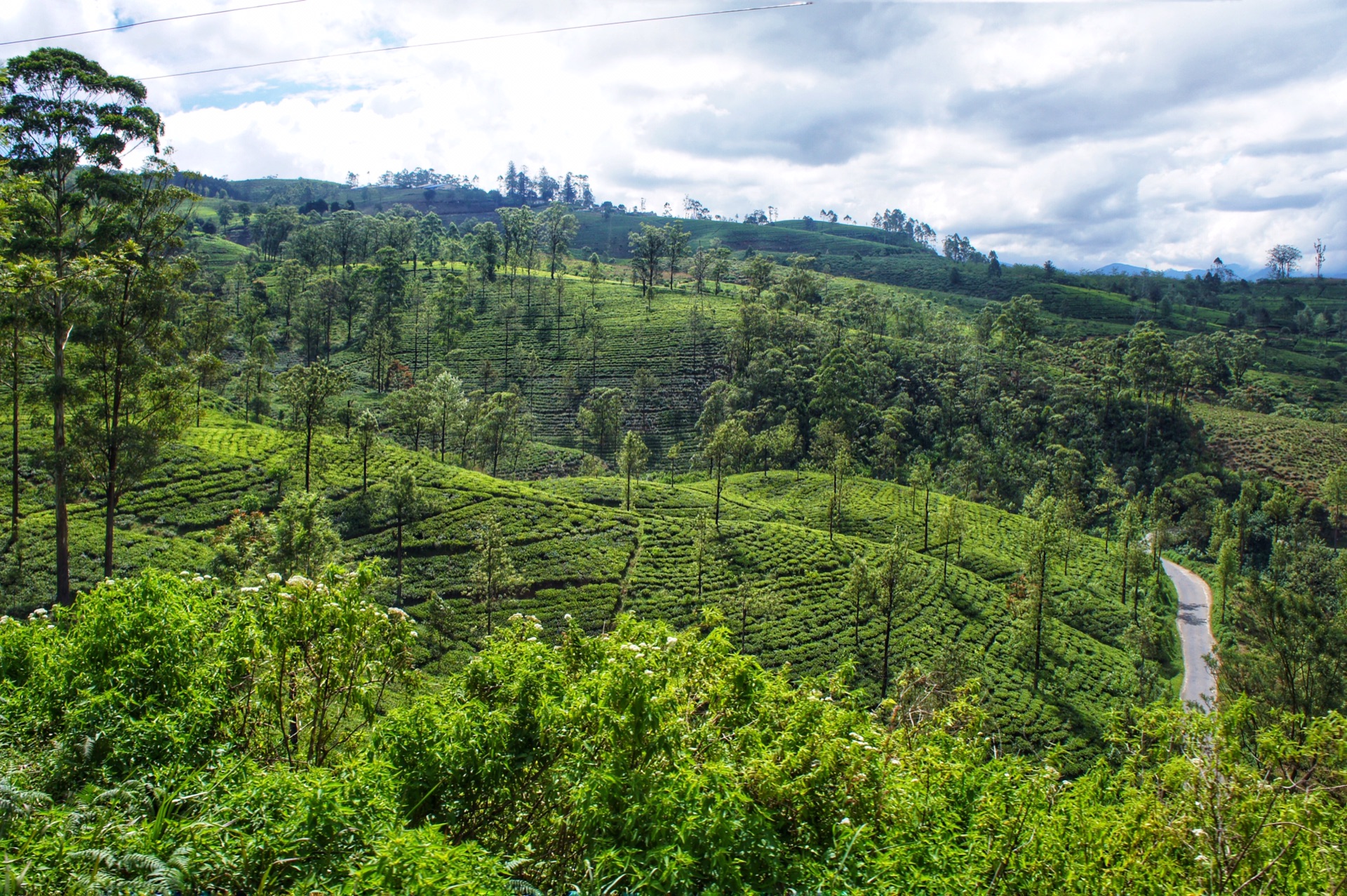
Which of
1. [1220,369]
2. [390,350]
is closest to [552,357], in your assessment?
[390,350]

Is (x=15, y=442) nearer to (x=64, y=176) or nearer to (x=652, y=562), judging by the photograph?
(x=64, y=176)

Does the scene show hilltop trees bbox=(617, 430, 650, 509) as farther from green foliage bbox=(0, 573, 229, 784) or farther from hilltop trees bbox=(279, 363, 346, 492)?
green foliage bbox=(0, 573, 229, 784)

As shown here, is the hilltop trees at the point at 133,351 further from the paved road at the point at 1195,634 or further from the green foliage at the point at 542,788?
the paved road at the point at 1195,634

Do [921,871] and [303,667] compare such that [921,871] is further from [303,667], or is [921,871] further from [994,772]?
[303,667]

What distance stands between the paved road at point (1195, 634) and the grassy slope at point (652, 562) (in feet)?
17.8

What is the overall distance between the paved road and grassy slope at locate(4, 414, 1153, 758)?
543 centimetres

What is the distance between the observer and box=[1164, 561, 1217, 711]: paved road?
48969 mm

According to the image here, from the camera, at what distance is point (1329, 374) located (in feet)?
379

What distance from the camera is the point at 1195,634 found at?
57.0m

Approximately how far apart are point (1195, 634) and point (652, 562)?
46785 millimetres

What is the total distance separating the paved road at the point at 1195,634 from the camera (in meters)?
49.0

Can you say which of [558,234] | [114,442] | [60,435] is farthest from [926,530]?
[558,234]

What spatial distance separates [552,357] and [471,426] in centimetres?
2923

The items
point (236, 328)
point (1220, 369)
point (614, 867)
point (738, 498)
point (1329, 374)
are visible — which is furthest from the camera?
point (1329, 374)
